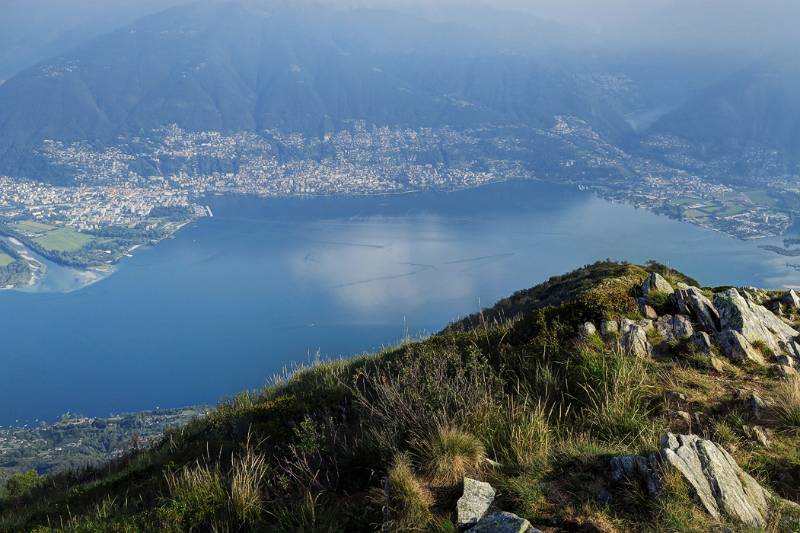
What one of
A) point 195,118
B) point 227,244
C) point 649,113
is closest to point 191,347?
point 227,244

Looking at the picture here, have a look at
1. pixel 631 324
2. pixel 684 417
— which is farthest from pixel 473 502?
pixel 631 324

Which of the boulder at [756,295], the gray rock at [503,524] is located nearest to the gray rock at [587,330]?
the gray rock at [503,524]

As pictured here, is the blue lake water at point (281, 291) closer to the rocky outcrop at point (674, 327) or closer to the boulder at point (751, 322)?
the rocky outcrop at point (674, 327)

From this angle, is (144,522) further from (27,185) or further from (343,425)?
(27,185)

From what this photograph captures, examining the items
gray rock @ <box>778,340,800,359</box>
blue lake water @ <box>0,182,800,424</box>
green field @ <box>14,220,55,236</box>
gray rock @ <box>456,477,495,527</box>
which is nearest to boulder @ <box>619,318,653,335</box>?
gray rock @ <box>778,340,800,359</box>

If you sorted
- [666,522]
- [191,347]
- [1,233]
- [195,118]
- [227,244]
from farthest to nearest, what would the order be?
[195,118] → [1,233] → [227,244] → [191,347] → [666,522]

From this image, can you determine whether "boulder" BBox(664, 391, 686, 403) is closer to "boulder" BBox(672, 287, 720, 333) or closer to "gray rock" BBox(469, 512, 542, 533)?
"boulder" BBox(672, 287, 720, 333)
